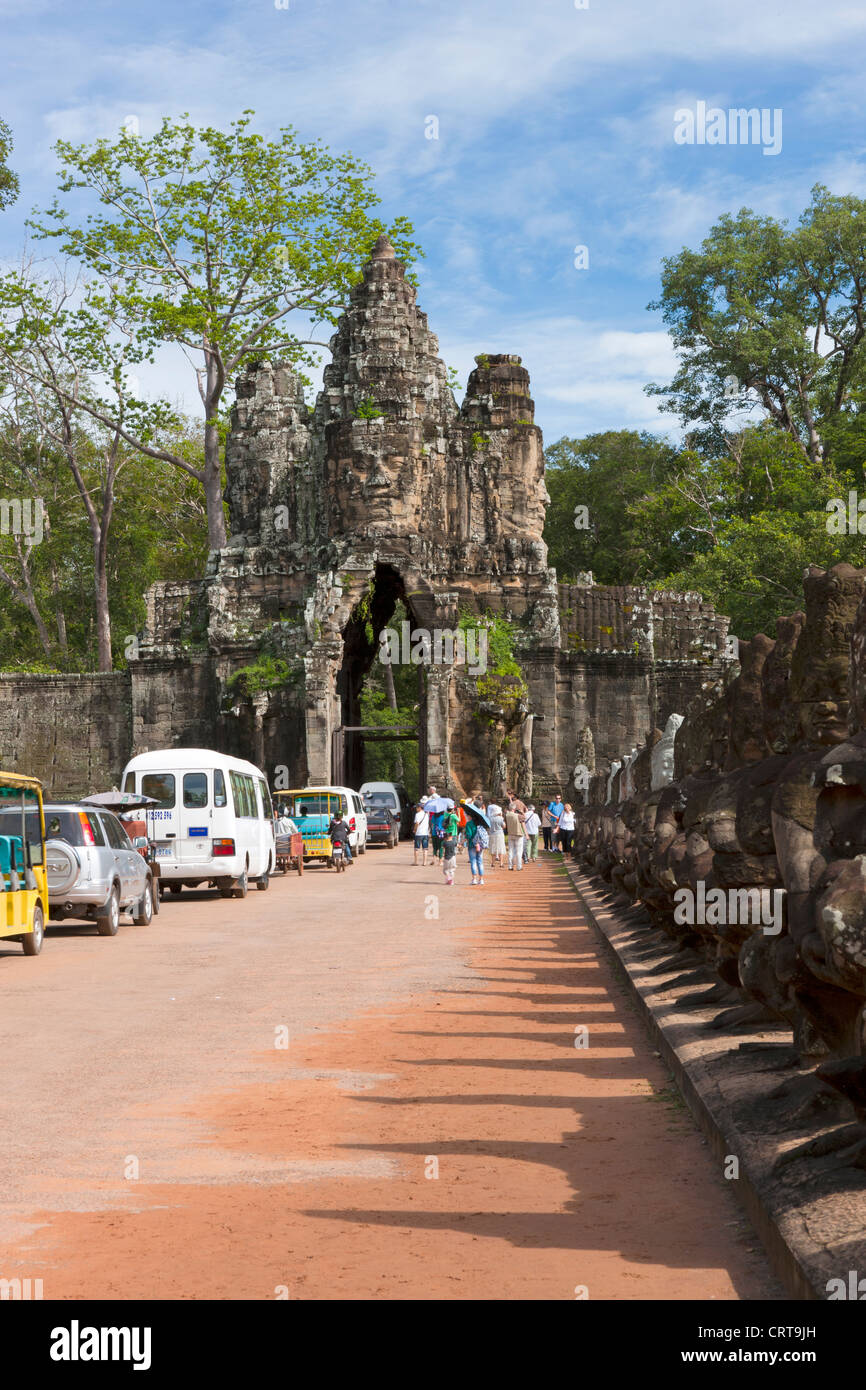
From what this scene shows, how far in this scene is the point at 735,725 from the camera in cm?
1023

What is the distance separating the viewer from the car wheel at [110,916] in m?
18.1

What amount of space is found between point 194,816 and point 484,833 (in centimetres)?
679

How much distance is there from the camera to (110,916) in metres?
18.2

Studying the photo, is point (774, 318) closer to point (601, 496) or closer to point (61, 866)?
point (601, 496)

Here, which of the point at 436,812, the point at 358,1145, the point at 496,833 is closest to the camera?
the point at 358,1145

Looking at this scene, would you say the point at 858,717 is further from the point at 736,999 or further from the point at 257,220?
the point at 257,220

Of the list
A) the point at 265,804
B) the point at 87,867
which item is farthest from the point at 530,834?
the point at 87,867

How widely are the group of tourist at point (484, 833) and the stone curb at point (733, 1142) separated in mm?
14750

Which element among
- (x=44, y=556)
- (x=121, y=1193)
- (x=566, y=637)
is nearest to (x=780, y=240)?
(x=566, y=637)

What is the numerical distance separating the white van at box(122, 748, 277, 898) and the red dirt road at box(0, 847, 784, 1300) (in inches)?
404

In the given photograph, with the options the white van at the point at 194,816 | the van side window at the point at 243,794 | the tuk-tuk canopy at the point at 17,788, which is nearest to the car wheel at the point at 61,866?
the tuk-tuk canopy at the point at 17,788

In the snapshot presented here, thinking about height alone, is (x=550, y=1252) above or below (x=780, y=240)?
below

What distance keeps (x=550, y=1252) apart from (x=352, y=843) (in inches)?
1310

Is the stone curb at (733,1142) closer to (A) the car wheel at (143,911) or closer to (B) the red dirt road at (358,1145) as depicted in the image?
(B) the red dirt road at (358,1145)
